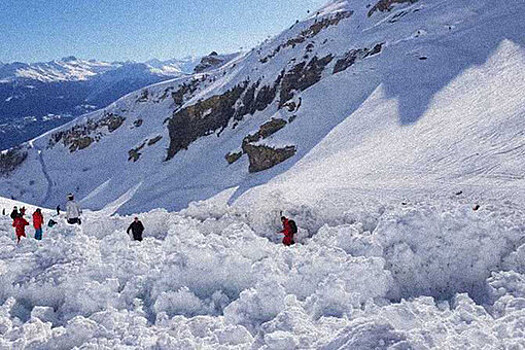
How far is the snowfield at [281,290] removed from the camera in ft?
19.7

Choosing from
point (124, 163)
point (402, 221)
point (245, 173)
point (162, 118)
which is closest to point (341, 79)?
point (245, 173)

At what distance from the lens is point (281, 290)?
7.11m

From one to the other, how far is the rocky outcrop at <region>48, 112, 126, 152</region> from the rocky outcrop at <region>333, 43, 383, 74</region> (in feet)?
144

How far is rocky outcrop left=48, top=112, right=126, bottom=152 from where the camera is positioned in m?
67.8

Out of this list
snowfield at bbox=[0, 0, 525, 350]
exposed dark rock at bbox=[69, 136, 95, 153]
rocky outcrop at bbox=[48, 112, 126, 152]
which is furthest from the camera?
rocky outcrop at bbox=[48, 112, 126, 152]

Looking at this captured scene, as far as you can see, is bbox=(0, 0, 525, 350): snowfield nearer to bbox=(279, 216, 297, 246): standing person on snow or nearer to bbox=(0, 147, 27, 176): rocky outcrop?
bbox=(279, 216, 297, 246): standing person on snow

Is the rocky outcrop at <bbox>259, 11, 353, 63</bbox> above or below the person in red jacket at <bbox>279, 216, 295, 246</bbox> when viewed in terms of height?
above

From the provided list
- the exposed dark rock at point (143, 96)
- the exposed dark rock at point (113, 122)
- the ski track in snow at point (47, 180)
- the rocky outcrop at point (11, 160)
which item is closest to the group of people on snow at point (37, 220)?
the ski track in snow at point (47, 180)

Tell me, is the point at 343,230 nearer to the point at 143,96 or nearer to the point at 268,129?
the point at 268,129

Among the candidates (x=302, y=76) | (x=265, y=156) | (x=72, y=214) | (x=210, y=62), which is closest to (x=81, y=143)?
(x=210, y=62)

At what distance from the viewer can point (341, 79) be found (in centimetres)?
3105

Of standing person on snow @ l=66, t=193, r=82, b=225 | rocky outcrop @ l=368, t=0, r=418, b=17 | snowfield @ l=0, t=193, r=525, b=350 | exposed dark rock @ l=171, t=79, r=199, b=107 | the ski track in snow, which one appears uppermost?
rocky outcrop @ l=368, t=0, r=418, b=17

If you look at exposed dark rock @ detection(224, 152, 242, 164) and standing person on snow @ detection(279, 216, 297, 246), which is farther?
exposed dark rock @ detection(224, 152, 242, 164)

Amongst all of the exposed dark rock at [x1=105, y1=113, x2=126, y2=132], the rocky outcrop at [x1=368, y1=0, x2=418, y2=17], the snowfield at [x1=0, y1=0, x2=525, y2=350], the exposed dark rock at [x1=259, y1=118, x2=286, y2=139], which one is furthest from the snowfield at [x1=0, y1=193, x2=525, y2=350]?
the exposed dark rock at [x1=105, y1=113, x2=126, y2=132]
